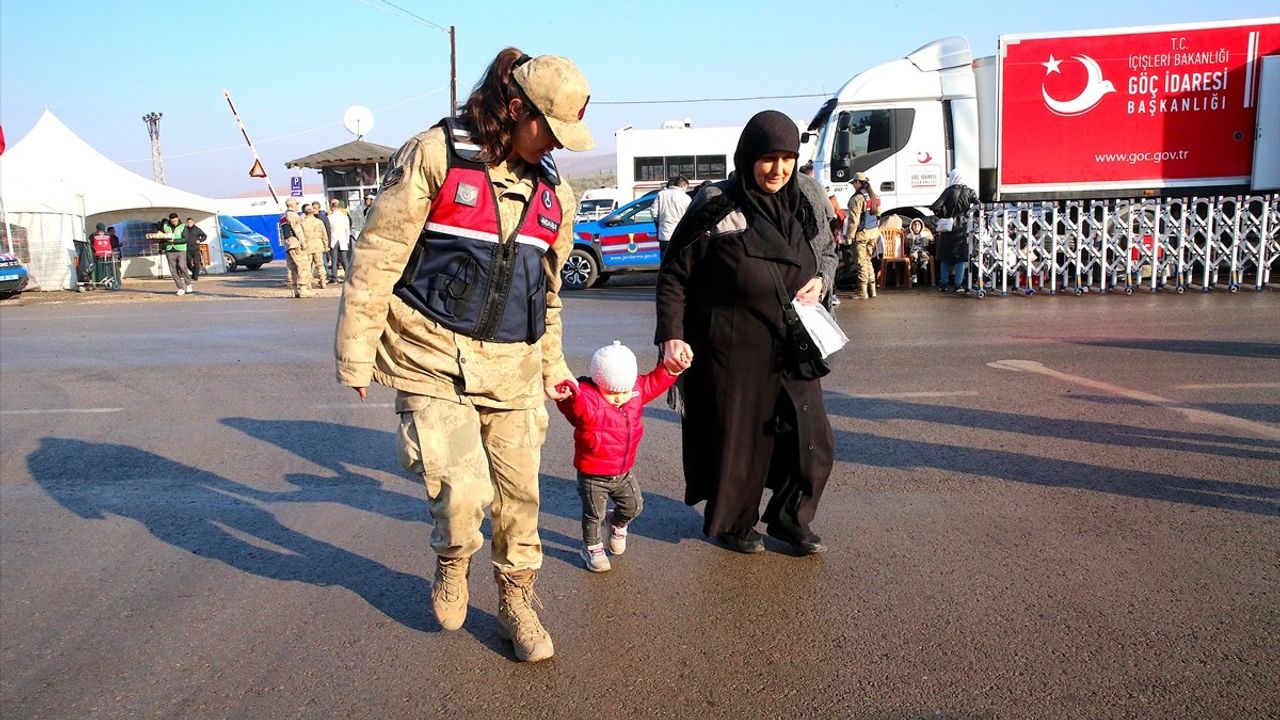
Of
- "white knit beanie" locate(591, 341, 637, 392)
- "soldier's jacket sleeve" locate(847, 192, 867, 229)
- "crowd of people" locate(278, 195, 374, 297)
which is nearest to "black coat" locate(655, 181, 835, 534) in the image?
"white knit beanie" locate(591, 341, 637, 392)

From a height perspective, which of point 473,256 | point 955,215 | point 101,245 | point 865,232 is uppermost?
point 955,215

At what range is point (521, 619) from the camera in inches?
129

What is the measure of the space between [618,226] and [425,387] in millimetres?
13880

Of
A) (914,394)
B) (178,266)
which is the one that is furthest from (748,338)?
(178,266)

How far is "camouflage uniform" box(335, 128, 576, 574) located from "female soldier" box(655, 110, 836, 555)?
759 mm

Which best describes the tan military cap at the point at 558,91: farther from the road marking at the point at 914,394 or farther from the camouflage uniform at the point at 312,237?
the camouflage uniform at the point at 312,237

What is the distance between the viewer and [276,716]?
9.62 ft

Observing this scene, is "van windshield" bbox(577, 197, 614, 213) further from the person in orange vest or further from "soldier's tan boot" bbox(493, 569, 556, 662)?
"soldier's tan boot" bbox(493, 569, 556, 662)

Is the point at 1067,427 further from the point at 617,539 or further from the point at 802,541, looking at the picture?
the point at 617,539

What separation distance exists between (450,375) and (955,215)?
12634mm

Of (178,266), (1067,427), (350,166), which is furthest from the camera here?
(350,166)

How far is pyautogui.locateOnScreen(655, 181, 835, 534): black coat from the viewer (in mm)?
3875

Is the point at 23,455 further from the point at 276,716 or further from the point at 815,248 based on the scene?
the point at 815,248

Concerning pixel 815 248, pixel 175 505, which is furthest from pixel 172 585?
pixel 815 248
